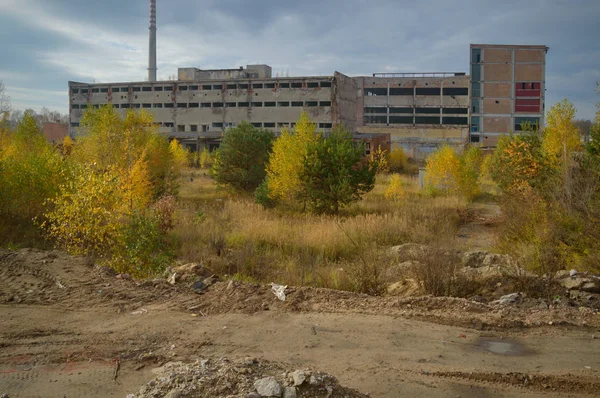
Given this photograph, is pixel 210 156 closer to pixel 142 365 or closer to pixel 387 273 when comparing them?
pixel 387 273

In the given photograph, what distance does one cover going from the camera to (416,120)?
75.6 m

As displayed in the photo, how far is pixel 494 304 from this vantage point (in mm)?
7395

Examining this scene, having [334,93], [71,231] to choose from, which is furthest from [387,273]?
[334,93]

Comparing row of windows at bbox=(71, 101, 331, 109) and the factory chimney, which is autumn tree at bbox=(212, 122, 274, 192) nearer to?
row of windows at bbox=(71, 101, 331, 109)

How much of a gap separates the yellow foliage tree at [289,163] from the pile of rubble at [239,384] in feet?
59.5

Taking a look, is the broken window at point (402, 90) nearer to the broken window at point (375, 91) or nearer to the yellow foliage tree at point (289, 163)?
the broken window at point (375, 91)

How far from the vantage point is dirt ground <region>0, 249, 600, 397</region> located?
189 inches

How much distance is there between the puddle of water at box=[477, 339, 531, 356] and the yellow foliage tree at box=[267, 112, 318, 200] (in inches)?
671

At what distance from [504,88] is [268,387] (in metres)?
74.8

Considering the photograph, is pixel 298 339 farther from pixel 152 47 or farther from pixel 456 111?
pixel 152 47

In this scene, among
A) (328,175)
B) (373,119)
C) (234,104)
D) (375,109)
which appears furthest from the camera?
(373,119)

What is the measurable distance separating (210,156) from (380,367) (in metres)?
48.4

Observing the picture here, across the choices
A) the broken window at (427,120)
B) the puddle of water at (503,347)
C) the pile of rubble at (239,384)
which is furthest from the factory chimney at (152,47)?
the pile of rubble at (239,384)

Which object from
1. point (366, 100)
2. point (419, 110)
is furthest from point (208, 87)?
point (419, 110)
